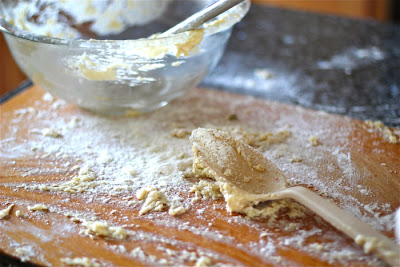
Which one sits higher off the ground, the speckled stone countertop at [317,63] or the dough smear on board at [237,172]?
the dough smear on board at [237,172]

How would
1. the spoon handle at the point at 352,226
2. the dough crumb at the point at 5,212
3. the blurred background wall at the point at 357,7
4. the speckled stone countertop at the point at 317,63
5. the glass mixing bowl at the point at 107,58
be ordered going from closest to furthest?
the spoon handle at the point at 352,226 → the dough crumb at the point at 5,212 → the glass mixing bowl at the point at 107,58 → the speckled stone countertop at the point at 317,63 → the blurred background wall at the point at 357,7

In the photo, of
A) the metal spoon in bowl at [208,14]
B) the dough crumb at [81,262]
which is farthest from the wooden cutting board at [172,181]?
the metal spoon in bowl at [208,14]

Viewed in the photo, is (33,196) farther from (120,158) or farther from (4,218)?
(120,158)

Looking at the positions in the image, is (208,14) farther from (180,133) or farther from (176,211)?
(176,211)

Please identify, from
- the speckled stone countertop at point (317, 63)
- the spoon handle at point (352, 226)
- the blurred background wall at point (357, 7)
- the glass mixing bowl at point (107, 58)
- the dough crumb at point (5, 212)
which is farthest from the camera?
the blurred background wall at point (357, 7)

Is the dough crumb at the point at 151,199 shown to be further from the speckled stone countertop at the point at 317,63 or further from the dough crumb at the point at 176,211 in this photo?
the speckled stone countertop at the point at 317,63

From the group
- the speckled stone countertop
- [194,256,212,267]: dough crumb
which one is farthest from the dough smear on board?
the speckled stone countertop
